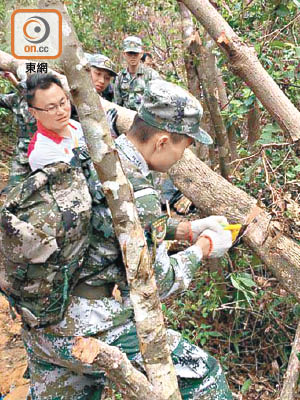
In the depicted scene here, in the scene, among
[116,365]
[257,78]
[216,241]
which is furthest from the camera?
[257,78]

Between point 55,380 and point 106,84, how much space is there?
3.26 metres

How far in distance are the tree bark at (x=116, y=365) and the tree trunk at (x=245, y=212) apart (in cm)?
128

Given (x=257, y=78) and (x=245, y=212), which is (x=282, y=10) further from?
(x=245, y=212)

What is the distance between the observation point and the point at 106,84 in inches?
188

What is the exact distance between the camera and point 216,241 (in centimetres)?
217

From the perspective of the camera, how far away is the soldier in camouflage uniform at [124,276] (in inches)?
71.3

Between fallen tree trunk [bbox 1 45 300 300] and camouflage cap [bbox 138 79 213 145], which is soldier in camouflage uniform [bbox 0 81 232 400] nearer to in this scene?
camouflage cap [bbox 138 79 213 145]

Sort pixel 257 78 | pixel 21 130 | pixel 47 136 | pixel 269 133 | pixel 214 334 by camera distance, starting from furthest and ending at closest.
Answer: pixel 21 130
pixel 214 334
pixel 47 136
pixel 269 133
pixel 257 78

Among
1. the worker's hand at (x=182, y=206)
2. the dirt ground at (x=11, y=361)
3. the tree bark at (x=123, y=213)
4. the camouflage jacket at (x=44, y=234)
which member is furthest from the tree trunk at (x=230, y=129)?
the tree bark at (x=123, y=213)

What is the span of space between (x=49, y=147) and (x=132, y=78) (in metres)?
2.88

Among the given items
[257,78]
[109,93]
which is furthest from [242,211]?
[109,93]

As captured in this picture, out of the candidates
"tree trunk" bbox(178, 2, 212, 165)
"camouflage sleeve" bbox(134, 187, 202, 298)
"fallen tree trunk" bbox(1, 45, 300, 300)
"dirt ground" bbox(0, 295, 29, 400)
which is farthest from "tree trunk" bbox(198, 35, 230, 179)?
"dirt ground" bbox(0, 295, 29, 400)

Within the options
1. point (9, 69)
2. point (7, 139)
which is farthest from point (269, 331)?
point (7, 139)

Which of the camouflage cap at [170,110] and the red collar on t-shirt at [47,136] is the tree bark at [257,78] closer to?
the camouflage cap at [170,110]
